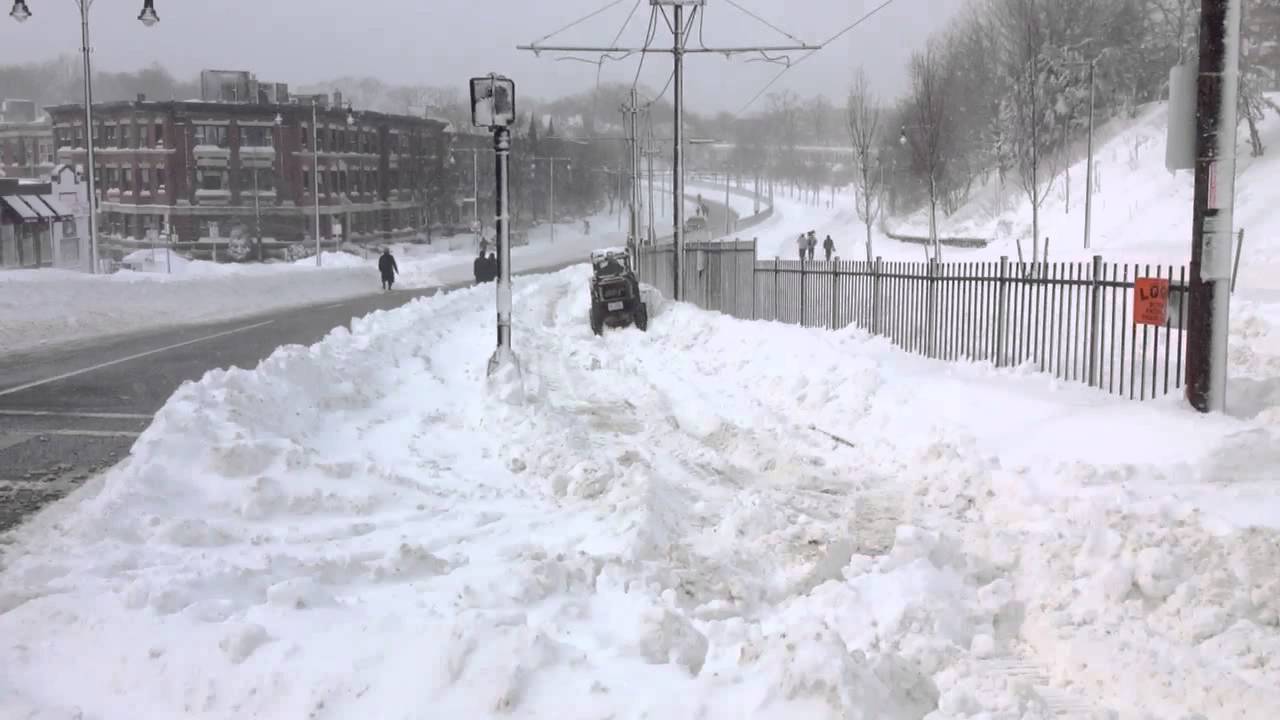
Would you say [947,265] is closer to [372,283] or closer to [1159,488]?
[1159,488]

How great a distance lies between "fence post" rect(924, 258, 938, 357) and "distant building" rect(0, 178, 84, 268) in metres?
49.2

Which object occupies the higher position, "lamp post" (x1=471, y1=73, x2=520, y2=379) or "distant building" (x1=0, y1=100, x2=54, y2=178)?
"distant building" (x1=0, y1=100, x2=54, y2=178)

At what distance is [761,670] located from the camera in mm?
4973

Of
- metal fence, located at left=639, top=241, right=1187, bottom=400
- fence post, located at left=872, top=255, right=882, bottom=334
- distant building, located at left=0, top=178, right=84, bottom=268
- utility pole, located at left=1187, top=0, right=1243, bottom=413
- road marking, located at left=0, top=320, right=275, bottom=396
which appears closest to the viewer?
utility pole, located at left=1187, top=0, right=1243, bottom=413

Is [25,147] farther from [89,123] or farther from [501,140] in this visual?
[501,140]

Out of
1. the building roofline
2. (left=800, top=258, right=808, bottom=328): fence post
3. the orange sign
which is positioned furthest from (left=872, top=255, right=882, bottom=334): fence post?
the building roofline

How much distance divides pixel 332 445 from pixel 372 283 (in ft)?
134

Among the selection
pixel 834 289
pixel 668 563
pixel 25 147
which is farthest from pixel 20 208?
pixel 668 563

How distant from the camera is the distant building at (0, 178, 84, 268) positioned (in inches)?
2133

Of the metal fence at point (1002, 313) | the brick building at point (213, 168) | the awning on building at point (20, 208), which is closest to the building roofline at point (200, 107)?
the brick building at point (213, 168)

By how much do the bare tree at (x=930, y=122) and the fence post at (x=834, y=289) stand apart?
94.1 feet

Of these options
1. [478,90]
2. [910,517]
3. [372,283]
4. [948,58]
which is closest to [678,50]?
[478,90]

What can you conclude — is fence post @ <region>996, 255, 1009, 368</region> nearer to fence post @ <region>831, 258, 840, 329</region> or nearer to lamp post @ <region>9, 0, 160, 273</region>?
fence post @ <region>831, 258, 840, 329</region>

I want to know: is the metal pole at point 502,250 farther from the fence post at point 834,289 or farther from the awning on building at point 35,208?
the awning on building at point 35,208
